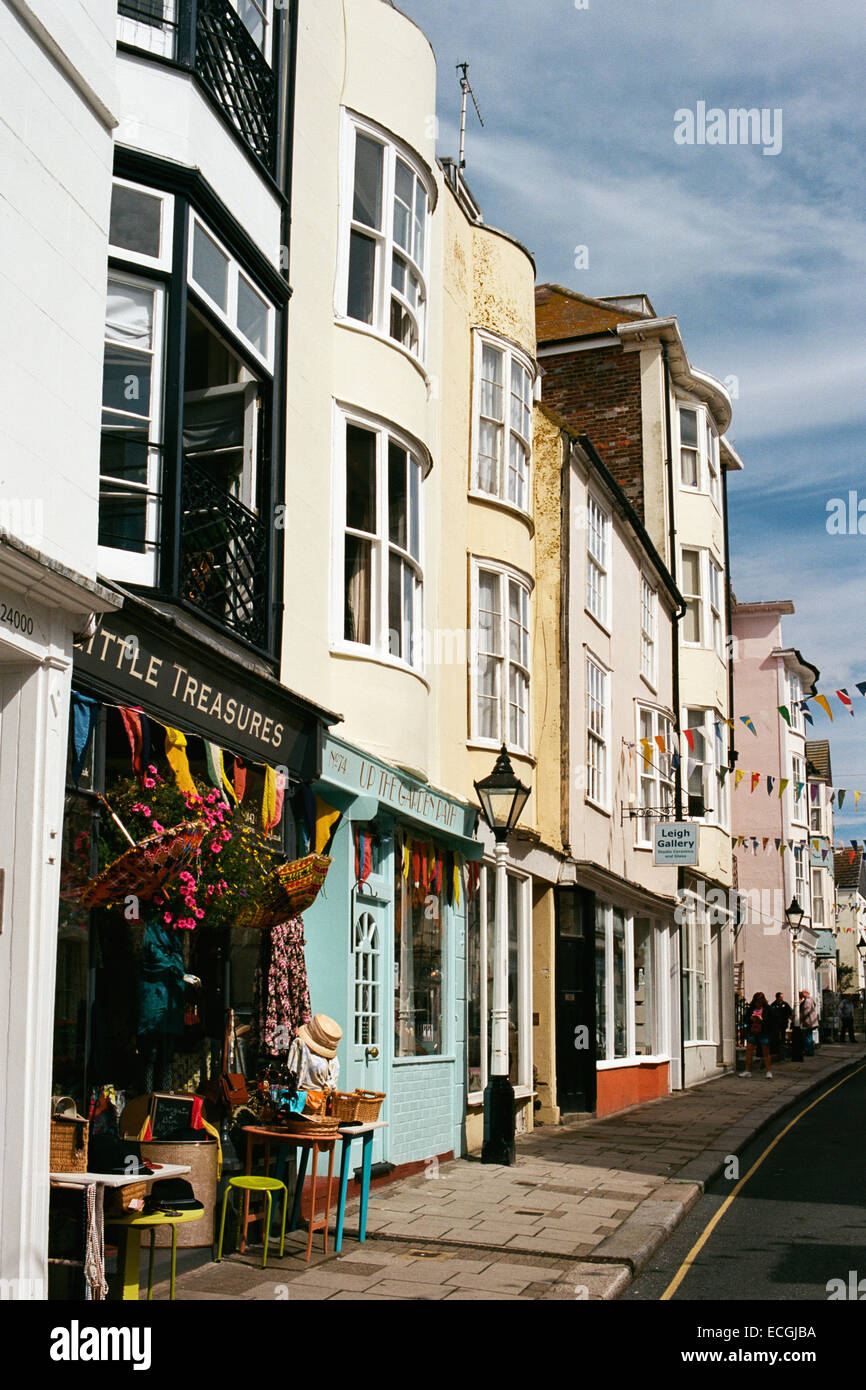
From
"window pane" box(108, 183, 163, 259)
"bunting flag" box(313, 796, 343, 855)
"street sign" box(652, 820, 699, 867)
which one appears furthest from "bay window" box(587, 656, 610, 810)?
"window pane" box(108, 183, 163, 259)

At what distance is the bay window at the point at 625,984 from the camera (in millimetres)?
20859

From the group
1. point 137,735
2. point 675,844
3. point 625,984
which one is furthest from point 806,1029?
point 137,735

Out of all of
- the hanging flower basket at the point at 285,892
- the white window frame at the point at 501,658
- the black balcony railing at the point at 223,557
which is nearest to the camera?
the hanging flower basket at the point at 285,892

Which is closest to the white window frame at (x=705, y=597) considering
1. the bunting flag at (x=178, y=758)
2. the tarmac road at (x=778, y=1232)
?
the tarmac road at (x=778, y=1232)

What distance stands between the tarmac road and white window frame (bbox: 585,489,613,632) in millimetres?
8038

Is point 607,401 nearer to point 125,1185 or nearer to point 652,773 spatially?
point 652,773

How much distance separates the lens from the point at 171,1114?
7895 millimetres

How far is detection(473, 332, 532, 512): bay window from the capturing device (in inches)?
640

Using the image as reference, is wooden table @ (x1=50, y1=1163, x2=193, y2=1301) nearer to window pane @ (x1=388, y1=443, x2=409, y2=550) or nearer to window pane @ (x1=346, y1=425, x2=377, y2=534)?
window pane @ (x1=346, y1=425, x2=377, y2=534)

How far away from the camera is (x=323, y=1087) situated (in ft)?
30.8

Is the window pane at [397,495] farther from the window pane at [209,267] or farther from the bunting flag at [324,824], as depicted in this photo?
the window pane at [209,267]

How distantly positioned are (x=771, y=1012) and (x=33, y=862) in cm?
2759

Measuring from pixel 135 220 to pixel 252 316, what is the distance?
160 cm

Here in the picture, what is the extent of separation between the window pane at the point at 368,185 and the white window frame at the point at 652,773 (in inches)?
→ 503
